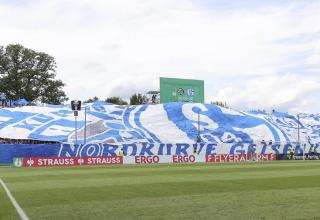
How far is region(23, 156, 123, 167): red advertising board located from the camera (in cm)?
4781

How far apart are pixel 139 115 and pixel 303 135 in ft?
95.4

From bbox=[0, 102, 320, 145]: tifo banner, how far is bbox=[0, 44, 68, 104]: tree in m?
31.0

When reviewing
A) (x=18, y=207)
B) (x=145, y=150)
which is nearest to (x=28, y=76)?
(x=145, y=150)

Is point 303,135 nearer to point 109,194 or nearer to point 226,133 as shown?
point 226,133

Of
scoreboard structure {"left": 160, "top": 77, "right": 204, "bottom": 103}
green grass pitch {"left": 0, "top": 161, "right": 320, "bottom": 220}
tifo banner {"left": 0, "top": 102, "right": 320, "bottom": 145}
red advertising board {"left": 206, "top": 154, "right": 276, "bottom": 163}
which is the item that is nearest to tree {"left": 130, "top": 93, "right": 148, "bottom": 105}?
tifo banner {"left": 0, "top": 102, "right": 320, "bottom": 145}

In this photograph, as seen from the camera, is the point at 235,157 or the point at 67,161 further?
the point at 235,157

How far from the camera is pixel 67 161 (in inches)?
1932

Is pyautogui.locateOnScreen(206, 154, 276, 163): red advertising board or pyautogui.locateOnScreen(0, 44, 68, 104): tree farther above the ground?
pyautogui.locateOnScreen(0, 44, 68, 104): tree

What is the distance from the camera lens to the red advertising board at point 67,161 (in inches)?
1882

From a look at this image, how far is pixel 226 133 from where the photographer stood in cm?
7594

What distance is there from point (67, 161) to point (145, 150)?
14011mm

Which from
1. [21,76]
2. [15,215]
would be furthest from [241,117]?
[15,215]

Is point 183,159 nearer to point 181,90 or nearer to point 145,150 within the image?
point 145,150

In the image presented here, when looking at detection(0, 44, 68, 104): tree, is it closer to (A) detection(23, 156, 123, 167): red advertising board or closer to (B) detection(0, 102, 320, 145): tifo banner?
(B) detection(0, 102, 320, 145): tifo banner
